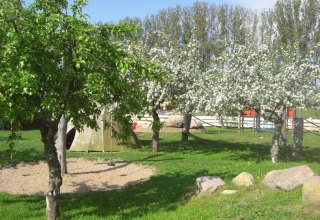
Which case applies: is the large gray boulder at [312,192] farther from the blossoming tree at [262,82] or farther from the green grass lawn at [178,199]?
the blossoming tree at [262,82]

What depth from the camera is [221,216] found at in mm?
7199

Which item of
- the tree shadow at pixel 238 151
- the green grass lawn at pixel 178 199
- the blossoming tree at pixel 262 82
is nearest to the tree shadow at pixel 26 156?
the green grass lawn at pixel 178 199

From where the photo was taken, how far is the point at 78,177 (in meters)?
12.0

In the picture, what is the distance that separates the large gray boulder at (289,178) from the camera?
822cm

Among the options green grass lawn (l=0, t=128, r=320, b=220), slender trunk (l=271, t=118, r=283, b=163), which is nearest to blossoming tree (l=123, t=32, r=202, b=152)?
green grass lawn (l=0, t=128, r=320, b=220)

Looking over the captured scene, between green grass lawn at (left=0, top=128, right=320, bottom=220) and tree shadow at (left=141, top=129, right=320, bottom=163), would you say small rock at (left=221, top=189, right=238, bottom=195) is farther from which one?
tree shadow at (left=141, top=129, right=320, bottom=163)

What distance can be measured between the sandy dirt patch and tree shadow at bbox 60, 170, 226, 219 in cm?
78

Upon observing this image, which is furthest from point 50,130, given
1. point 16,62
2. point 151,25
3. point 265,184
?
point 151,25

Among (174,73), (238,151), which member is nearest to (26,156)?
(174,73)

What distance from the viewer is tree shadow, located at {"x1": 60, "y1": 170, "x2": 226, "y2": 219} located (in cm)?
820

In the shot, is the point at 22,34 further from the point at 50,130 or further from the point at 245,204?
the point at 245,204

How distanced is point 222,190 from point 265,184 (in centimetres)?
83

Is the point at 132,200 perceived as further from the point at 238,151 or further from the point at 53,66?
the point at 238,151

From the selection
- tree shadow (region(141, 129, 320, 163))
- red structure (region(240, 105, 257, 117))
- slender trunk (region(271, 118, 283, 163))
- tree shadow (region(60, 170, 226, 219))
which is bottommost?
tree shadow (region(60, 170, 226, 219))
